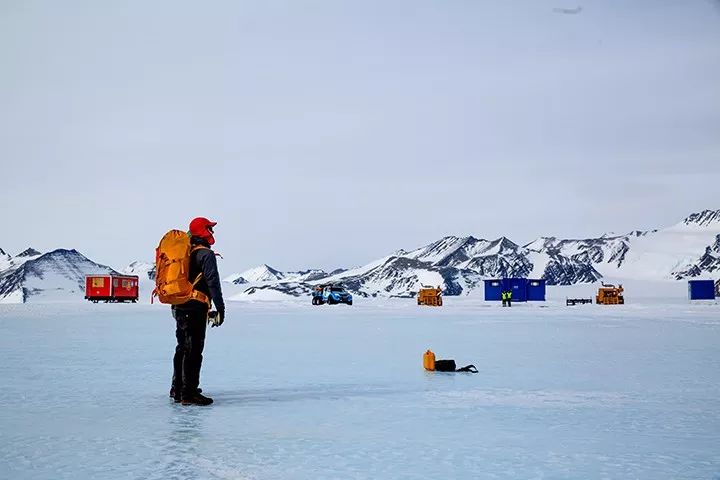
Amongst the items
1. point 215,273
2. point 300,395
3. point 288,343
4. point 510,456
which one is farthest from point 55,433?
→ point 288,343

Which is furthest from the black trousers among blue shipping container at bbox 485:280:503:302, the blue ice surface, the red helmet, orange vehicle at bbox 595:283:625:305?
blue shipping container at bbox 485:280:503:302

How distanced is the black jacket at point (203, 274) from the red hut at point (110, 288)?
7036 cm

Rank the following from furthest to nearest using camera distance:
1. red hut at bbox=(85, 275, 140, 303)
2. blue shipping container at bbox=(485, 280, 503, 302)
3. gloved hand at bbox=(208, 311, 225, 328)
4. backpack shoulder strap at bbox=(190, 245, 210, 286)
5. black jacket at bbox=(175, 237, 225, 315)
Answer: blue shipping container at bbox=(485, 280, 503, 302) < red hut at bbox=(85, 275, 140, 303) < backpack shoulder strap at bbox=(190, 245, 210, 286) < black jacket at bbox=(175, 237, 225, 315) < gloved hand at bbox=(208, 311, 225, 328)

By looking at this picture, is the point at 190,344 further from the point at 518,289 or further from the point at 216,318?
the point at 518,289

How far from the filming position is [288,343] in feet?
68.2

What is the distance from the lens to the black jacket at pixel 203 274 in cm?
933

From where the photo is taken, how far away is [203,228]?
9.67 metres

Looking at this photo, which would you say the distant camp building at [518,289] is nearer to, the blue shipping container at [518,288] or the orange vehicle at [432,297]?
the blue shipping container at [518,288]

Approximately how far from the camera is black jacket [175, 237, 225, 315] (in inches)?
367

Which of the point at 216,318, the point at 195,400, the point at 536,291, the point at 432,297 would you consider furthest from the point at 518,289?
the point at 216,318

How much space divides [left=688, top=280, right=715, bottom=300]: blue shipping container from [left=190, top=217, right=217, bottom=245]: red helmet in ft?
286

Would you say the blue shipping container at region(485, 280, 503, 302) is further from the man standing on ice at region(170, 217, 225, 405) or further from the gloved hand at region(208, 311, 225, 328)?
the gloved hand at region(208, 311, 225, 328)

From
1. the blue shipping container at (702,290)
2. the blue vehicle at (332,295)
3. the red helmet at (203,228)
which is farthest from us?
the blue shipping container at (702,290)

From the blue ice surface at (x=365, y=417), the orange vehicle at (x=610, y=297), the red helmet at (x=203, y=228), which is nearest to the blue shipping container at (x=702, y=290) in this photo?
the orange vehicle at (x=610, y=297)
